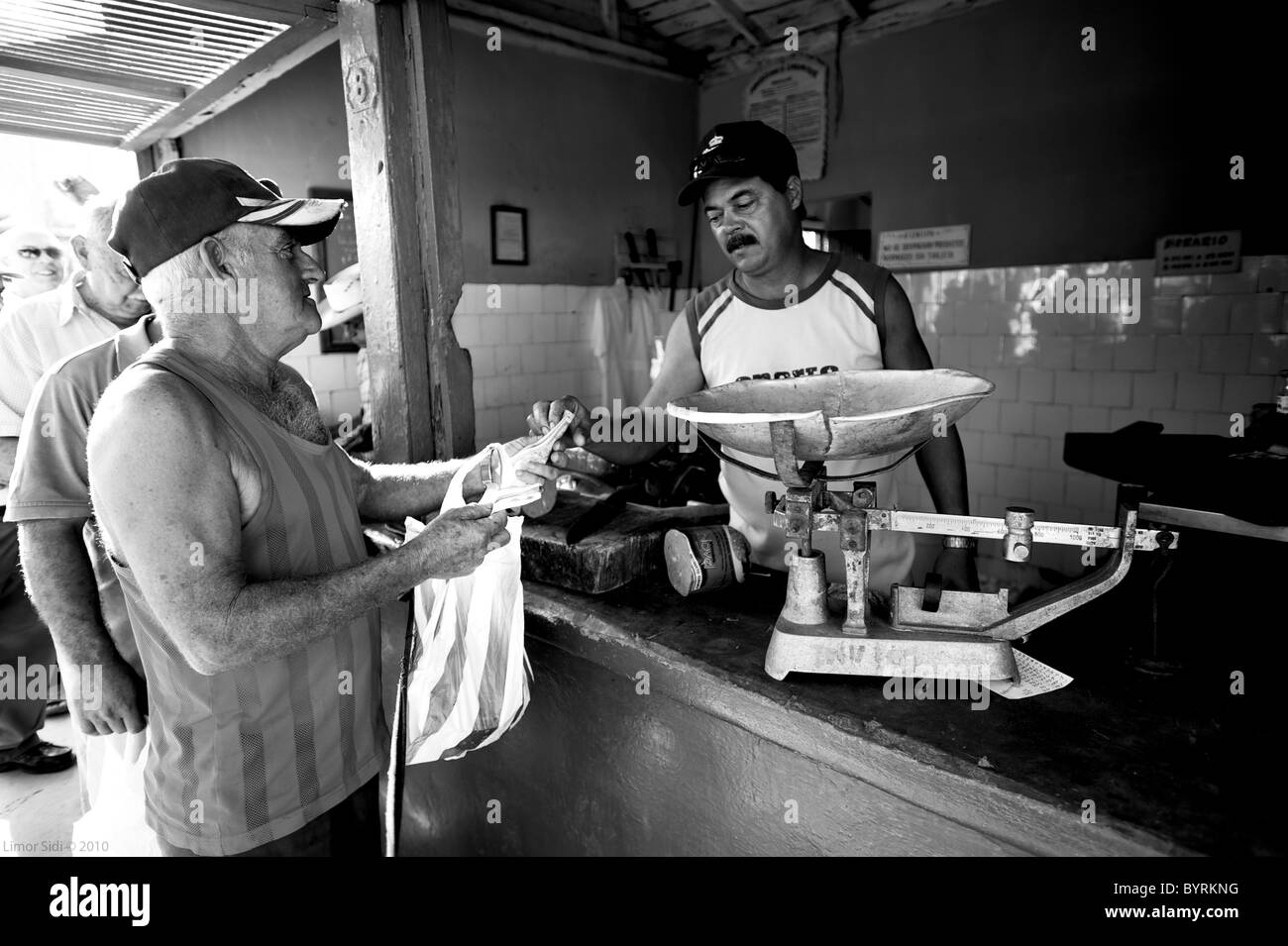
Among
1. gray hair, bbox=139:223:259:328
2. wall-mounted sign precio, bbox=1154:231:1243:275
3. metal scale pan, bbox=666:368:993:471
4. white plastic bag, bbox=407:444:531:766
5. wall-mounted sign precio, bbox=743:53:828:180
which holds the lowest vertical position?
white plastic bag, bbox=407:444:531:766

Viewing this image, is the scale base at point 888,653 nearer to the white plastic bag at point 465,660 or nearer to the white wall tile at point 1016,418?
the white plastic bag at point 465,660

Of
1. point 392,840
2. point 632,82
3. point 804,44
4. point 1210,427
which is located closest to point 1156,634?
point 392,840

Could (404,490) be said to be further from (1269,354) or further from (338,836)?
(1269,354)

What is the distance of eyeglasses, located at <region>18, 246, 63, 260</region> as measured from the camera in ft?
13.8

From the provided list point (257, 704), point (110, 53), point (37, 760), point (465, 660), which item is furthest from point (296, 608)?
point (37, 760)

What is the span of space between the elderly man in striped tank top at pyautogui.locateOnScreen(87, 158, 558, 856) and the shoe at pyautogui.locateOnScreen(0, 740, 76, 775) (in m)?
2.83

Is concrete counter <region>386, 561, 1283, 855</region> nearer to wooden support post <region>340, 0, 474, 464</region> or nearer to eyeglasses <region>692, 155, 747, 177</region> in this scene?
wooden support post <region>340, 0, 474, 464</region>

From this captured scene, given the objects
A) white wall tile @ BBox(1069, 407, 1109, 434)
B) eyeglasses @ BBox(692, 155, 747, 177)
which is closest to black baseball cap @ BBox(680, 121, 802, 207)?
eyeglasses @ BBox(692, 155, 747, 177)

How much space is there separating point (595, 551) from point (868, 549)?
834 mm

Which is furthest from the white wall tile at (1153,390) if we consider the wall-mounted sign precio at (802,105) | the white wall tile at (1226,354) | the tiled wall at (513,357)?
the tiled wall at (513,357)

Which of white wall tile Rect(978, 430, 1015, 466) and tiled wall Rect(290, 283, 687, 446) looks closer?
white wall tile Rect(978, 430, 1015, 466)

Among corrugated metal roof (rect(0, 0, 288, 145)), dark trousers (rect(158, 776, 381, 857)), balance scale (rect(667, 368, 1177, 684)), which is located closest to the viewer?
balance scale (rect(667, 368, 1177, 684))

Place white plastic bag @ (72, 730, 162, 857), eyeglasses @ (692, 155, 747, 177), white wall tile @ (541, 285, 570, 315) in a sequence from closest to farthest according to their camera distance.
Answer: white plastic bag @ (72, 730, 162, 857), eyeglasses @ (692, 155, 747, 177), white wall tile @ (541, 285, 570, 315)
